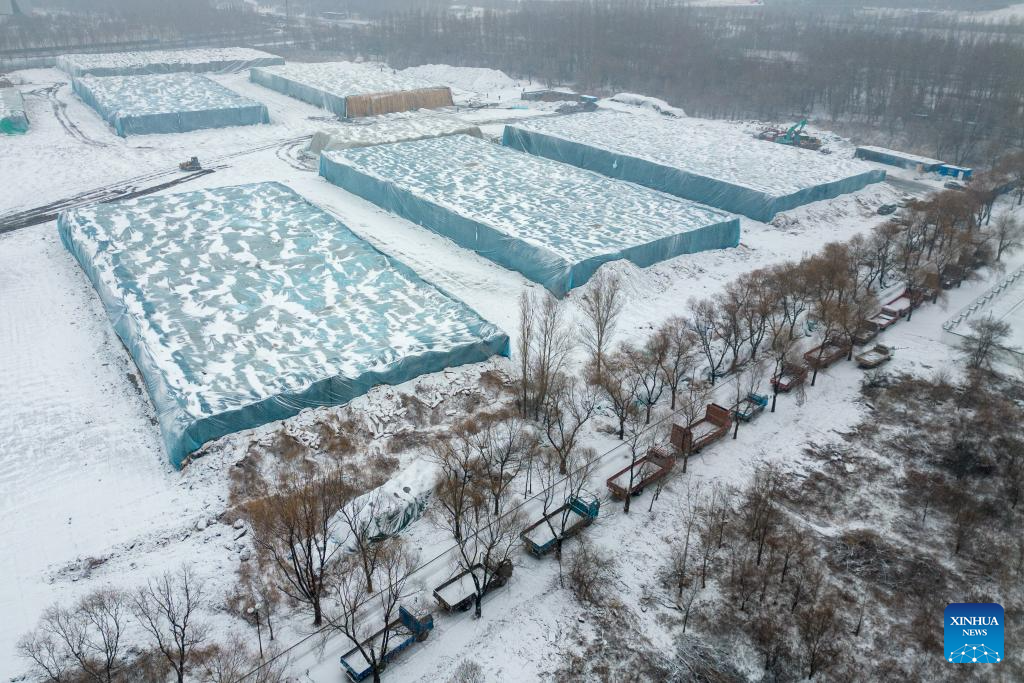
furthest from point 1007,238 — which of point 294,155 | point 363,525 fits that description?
point 294,155

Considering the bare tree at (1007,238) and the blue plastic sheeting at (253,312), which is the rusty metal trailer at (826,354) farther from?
the bare tree at (1007,238)

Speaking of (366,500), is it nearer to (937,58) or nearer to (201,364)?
(201,364)

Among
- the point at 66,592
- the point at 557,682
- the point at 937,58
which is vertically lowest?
the point at 557,682

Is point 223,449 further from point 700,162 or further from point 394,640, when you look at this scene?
point 700,162

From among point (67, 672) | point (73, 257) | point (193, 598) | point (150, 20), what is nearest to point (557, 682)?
point (193, 598)

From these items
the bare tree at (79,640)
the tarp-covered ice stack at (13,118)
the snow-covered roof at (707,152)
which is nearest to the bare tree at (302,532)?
the bare tree at (79,640)

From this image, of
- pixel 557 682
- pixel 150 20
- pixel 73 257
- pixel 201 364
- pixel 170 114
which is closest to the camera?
pixel 557 682

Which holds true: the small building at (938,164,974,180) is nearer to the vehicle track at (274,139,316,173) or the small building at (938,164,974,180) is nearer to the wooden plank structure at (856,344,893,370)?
the wooden plank structure at (856,344,893,370)

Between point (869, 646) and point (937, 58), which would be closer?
point (869, 646)
